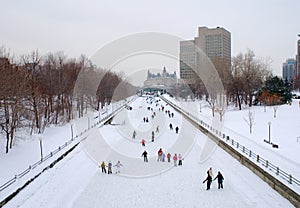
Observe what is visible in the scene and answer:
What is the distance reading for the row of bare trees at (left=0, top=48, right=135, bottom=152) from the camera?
2373 cm

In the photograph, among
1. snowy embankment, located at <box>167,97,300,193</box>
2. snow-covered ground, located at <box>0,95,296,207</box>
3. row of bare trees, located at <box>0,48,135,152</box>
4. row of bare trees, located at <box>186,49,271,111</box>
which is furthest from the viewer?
row of bare trees, located at <box>186,49,271,111</box>

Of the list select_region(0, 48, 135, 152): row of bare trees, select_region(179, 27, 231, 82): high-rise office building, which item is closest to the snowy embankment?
select_region(0, 48, 135, 152): row of bare trees

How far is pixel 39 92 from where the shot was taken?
105 feet

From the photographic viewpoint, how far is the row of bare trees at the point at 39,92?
934 inches

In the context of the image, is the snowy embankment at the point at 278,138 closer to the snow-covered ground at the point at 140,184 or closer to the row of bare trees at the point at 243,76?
the snow-covered ground at the point at 140,184

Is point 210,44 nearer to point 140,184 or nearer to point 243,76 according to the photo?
point 243,76

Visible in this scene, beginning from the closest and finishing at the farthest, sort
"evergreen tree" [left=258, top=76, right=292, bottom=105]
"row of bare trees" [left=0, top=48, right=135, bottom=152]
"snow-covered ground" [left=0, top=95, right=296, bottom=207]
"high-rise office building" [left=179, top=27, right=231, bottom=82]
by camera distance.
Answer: "snow-covered ground" [left=0, top=95, right=296, bottom=207], "row of bare trees" [left=0, top=48, right=135, bottom=152], "evergreen tree" [left=258, top=76, right=292, bottom=105], "high-rise office building" [left=179, top=27, right=231, bottom=82]

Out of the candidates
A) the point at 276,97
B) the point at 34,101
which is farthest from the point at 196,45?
the point at 34,101

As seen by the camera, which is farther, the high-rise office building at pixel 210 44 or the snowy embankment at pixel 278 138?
the high-rise office building at pixel 210 44

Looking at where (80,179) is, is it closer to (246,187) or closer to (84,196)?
(84,196)

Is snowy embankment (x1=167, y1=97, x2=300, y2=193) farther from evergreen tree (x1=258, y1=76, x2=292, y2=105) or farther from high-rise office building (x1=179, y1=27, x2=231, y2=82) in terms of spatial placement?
high-rise office building (x1=179, y1=27, x2=231, y2=82)

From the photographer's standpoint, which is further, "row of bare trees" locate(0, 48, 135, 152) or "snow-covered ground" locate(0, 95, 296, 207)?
"row of bare trees" locate(0, 48, 135, 152)

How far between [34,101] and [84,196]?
63.1ft

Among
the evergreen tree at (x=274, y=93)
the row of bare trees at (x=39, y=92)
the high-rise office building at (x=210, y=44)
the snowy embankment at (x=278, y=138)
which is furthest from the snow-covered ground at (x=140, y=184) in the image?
the high-rise office building at (x=210, y=44)
